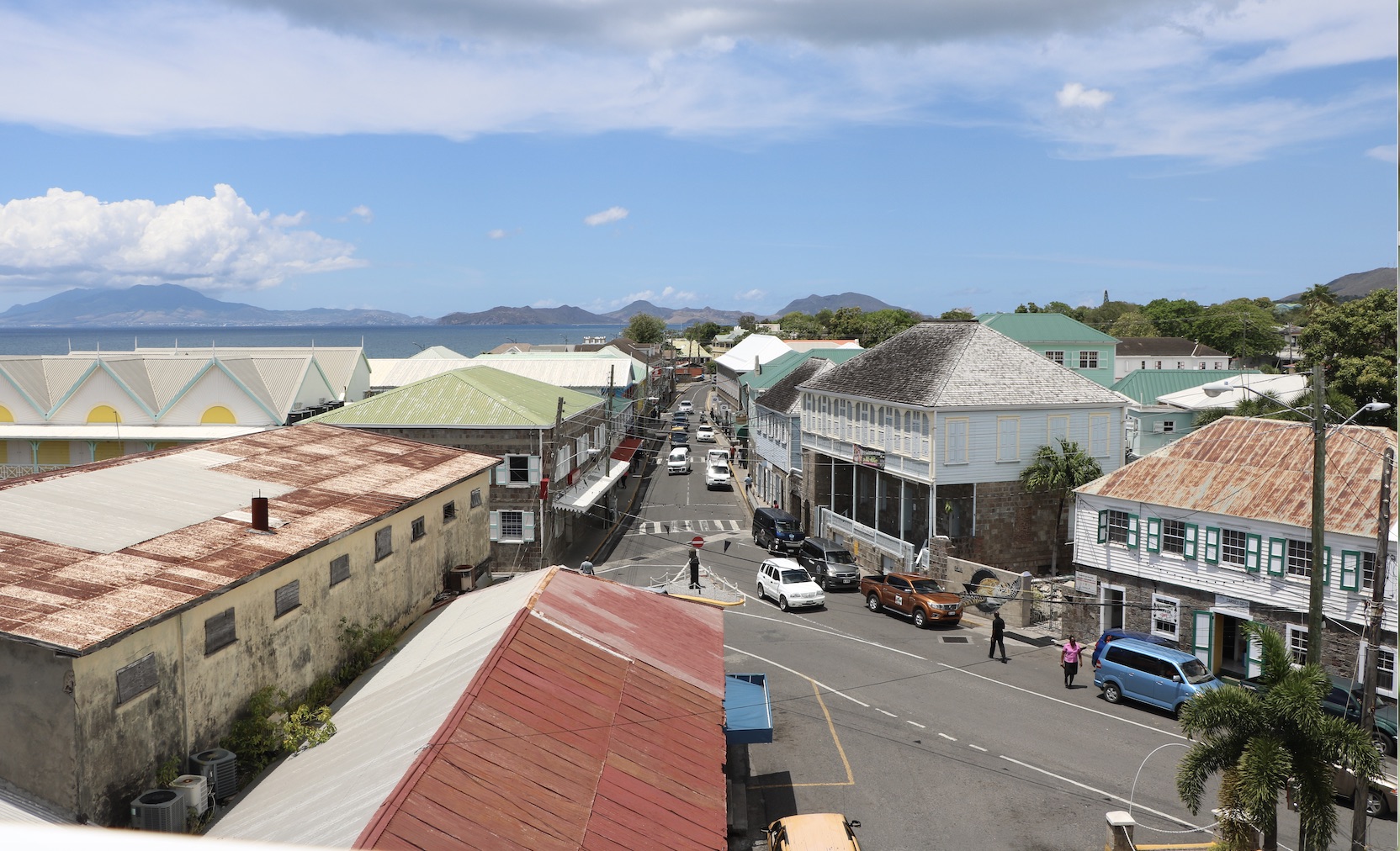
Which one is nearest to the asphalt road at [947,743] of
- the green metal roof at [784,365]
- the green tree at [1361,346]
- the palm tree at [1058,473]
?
the palm tree at [1058,473]

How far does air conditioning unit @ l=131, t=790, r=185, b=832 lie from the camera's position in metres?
12.5

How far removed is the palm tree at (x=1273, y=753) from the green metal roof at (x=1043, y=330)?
52.2m

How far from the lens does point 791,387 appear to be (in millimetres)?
59688

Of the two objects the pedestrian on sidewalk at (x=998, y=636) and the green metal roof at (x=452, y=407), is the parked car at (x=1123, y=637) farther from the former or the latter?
the green metal roof at (x=452, y=407)

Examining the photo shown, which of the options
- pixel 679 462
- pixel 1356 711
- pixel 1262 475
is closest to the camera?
pixel 1356 711

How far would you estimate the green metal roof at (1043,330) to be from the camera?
66438mm

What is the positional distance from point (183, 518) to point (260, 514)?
1506 millimetres

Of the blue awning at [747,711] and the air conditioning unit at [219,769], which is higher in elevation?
the air conditioning unit at [219,769]

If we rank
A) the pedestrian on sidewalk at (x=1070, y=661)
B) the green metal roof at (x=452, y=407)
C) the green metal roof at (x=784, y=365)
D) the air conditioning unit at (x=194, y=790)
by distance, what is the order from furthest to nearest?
the green metal roof at (x=784, y=365) < the green metal roof at (x=452, y=407) < the pedestrian on sidewalk at (x=1070, y=661) < the air conditioning unit at (x=194, y=790)

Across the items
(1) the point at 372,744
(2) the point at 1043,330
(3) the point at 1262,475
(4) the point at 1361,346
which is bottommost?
(1) the point at 372,744

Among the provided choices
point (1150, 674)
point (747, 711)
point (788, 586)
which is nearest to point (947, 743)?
point (747, 711)

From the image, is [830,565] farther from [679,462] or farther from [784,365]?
[784,365]

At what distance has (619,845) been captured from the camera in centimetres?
1169

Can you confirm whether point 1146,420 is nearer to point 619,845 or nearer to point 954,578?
point 954,578
